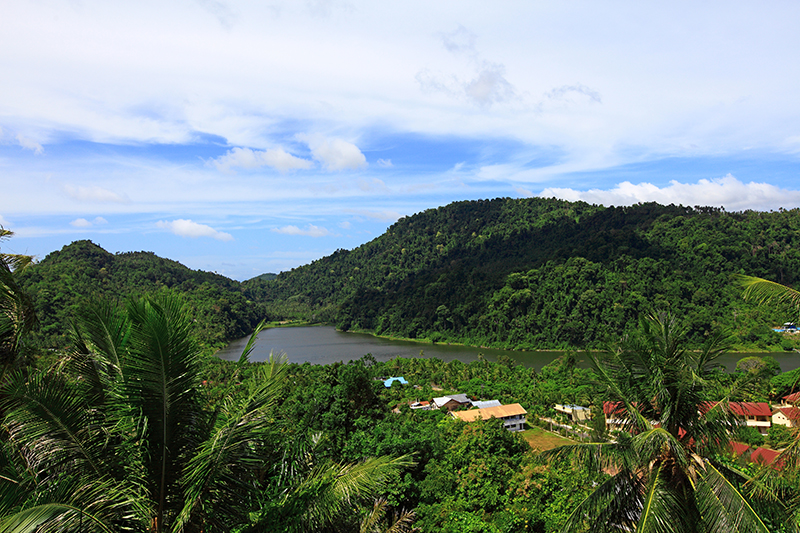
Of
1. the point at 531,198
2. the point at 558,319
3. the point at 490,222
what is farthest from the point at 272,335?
the point at 531,198

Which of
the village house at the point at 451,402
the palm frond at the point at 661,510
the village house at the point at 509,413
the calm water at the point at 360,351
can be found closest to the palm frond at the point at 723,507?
the palm frond at the point at 661,510

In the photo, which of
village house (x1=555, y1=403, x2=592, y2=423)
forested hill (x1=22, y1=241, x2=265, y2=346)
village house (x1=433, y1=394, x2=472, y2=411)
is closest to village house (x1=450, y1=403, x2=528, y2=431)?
village house (x1=433, y1=394, x2=472, y2=411)

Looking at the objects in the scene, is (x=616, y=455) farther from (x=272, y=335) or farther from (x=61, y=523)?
(x=272, y=335)

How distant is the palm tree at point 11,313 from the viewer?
398cm

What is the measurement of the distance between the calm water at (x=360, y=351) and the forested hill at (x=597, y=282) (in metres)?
3.17

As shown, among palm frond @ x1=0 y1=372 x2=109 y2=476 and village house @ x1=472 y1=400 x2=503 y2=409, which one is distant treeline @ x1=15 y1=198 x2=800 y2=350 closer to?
village house @ x1=472 y1=400 x2=503 y2=409

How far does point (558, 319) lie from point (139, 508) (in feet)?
189

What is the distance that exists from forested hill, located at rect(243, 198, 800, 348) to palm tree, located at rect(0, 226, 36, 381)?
41794mm

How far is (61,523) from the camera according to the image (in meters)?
2.33

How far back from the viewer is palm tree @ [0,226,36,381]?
398 cm

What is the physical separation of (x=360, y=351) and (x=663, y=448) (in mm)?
51481

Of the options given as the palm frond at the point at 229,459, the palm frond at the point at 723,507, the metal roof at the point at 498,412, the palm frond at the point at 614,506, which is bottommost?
the metal roof at the point at 498,412

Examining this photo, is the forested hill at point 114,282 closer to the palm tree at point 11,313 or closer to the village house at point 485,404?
the village house at point 485,404

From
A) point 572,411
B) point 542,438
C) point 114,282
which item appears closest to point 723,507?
point 542,438
